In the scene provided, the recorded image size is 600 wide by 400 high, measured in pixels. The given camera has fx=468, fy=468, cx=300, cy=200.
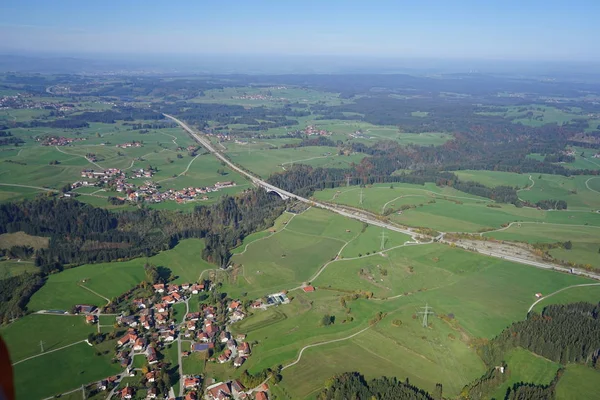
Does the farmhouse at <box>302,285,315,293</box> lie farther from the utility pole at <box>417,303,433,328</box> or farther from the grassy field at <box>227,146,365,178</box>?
the grassy field at <box>227,146,365,178</box>

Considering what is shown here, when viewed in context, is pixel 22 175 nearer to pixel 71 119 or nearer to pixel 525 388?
pixel 71 119

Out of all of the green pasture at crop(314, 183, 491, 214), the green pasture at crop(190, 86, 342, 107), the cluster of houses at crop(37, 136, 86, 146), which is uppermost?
the green pasture at crop(190, 86, 342, 107)

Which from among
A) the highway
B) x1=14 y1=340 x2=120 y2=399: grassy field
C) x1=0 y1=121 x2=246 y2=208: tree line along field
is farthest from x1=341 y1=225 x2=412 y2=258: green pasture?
x1=14 y1=340 x2=120 y2=399: grassy field

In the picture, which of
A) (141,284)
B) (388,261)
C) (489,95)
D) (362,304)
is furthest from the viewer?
(489,95)

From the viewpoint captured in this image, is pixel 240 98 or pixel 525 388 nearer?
pixel 525 388

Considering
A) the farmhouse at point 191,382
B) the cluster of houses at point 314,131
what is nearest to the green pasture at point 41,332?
the farmhouse at point 191,382

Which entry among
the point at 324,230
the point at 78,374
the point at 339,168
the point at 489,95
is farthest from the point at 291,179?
the point at 489,95
